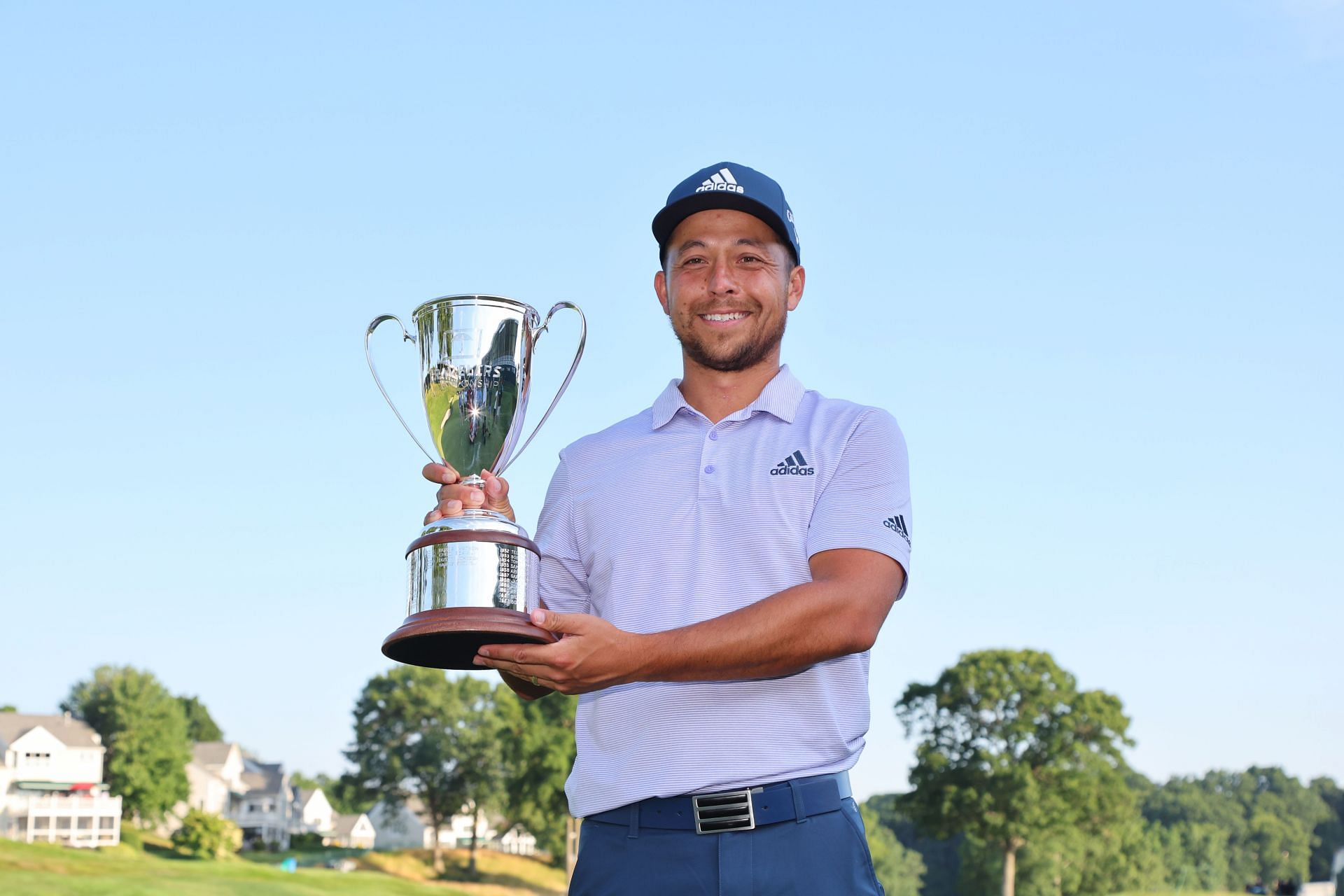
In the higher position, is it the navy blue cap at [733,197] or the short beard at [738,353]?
the navy blue cap at [733,197]

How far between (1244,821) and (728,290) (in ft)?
475

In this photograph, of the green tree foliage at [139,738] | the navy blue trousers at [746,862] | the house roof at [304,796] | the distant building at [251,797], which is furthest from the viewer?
the house roof at [304,796]

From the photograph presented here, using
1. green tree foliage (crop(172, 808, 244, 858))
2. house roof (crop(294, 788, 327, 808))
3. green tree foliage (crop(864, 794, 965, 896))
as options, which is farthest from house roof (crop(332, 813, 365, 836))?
green tree foliage (crop(172, 808, 244, 858))

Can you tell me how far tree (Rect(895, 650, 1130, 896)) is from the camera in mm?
52031

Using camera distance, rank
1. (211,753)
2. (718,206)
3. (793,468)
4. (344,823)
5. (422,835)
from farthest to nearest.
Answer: (344,823) → (422,835) → (211,753) → (718,206) → (793,468)

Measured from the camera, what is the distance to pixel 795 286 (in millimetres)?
4273

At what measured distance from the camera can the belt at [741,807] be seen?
11.2 feet

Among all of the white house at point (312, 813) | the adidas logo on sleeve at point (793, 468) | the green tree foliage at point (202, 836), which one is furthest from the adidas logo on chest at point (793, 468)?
the white house at point (312, 813)

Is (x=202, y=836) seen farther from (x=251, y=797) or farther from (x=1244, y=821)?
(x=1244, y=821)

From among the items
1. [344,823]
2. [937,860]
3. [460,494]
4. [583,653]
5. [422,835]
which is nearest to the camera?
[583,653]

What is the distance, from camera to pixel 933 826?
176ft

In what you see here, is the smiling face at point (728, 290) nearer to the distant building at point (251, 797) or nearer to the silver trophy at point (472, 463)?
the silver trophy at point (472, 463)

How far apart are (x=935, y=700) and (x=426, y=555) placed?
53464 millimetres

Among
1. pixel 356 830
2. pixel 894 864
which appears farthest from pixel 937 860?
pixel 356 830
